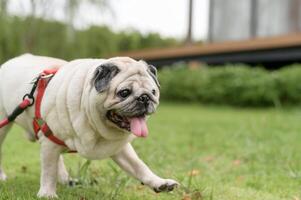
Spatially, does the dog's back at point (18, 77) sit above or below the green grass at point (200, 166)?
above

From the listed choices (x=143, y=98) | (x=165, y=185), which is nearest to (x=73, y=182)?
(x=165, y=185)

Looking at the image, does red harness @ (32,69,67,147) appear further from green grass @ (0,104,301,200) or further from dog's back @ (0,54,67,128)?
green grass @ (0,104,301,200)

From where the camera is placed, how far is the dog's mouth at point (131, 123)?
332 centimetres

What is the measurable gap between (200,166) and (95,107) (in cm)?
255

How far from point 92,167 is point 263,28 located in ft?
48.6

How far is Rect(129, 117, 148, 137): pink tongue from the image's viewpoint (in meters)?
3.31

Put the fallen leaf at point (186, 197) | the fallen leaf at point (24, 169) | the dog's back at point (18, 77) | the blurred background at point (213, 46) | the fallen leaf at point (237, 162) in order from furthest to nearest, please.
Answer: the blurred background at point (213, 46), the fallen leaf at point (237, 162), the fallen leaf at point (24, 169), the dog's back at point (18, 77), the fallen leaf at point (186, 197)

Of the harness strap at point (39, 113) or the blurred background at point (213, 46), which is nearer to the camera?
the harness strap at point (39, 113)

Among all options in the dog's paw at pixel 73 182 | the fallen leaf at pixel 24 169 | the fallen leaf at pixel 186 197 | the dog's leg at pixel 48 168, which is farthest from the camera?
the fallen leaf at pixel 24 169

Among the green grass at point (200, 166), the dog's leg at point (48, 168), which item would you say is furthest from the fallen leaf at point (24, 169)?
the dog's leg at point (48, 168)

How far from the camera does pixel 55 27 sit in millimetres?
16172

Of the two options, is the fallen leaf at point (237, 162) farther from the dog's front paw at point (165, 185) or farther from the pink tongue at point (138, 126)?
the pink tongue at point (138, 126)

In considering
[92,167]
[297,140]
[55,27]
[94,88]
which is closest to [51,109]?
[94,88]

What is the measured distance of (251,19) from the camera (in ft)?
63.3
